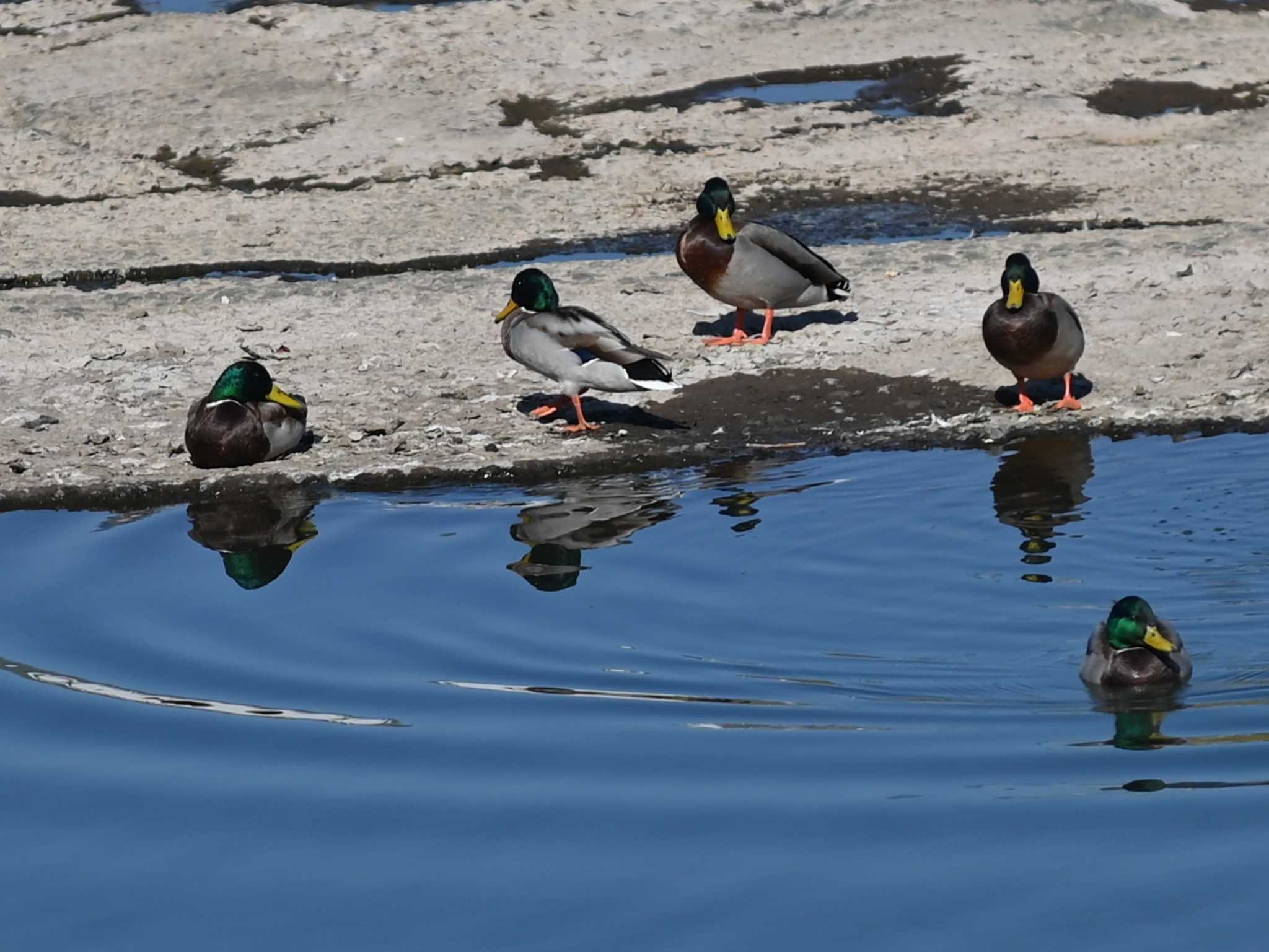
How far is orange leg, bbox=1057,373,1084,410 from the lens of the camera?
35.7ft

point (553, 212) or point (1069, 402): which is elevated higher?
point (553, 212)

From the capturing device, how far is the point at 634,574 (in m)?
8.47

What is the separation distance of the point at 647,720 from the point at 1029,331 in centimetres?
Answer: 471

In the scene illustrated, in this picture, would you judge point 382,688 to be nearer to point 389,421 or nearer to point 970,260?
point 389,421

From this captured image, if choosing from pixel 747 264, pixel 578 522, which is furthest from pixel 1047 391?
pixel 578 522

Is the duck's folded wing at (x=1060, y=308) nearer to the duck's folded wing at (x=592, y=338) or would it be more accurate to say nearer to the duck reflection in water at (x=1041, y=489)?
the duck reflection in water at (x=1041, y=489)

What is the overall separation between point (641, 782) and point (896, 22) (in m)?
14.1

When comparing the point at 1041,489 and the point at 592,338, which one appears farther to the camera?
the point at 592,338

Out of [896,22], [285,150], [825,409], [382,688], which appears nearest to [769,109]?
[896,22]

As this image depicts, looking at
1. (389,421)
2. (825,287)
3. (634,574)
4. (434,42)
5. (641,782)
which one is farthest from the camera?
(434,42)

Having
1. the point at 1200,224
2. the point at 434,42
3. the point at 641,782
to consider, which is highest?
the point at 434,42

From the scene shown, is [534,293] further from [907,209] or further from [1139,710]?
[1139,710]

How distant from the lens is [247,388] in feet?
34.4

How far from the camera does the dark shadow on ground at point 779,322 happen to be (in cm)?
1273
